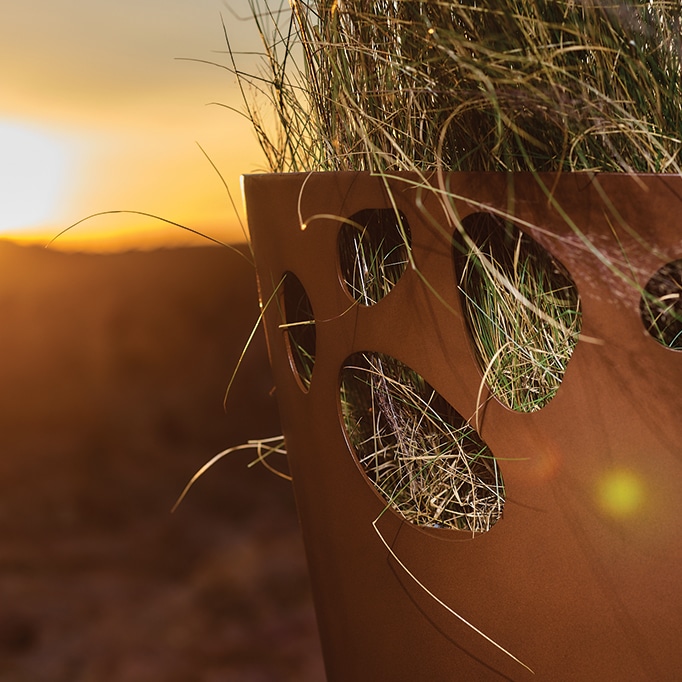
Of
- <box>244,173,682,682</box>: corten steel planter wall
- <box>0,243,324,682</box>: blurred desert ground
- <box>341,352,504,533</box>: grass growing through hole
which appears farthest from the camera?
<box>0,243,324,682</box>: blurred desert ground

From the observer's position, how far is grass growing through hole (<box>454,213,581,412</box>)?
0.47m

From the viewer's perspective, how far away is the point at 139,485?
1156mm

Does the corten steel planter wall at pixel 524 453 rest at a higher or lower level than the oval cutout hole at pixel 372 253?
lower

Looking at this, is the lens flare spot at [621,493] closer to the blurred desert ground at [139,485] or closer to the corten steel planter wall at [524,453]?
the corten steel planter wall at [524,453]

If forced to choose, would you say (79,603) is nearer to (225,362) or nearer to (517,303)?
(225,362)

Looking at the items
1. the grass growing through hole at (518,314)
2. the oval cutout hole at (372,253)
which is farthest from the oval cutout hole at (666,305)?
the oval cutout hole at (372,253)

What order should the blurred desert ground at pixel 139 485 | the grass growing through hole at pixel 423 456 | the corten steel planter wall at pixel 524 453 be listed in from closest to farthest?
the corten steel planter wall at pixel 524 453 < the grass growing through hole at pixel 423 456 < the blurred desert ground at pixel 139 485

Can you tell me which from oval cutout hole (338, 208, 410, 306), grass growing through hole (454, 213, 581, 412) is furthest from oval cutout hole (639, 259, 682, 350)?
oval cutout hole (338, 208, 410, 306)

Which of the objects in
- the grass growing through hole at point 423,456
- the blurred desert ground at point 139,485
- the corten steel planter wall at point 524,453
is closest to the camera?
the corten steel planter wall at point 524,453

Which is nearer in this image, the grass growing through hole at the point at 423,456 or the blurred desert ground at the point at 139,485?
the grass growing through hole at the point at 423,456

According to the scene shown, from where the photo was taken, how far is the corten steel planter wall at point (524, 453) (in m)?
0.41

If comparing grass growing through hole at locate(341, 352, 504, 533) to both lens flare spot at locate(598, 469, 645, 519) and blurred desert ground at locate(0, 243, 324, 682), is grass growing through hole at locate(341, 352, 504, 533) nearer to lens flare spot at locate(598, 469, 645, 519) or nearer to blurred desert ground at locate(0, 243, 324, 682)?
lens flare spot at locate(598, 469, 645, 519)

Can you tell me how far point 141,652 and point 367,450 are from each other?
49 cm

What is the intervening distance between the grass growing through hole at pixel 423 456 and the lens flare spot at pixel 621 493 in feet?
0.26
